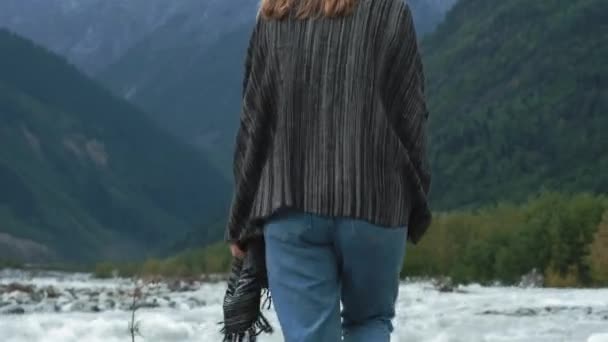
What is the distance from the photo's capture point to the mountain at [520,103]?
136 metres

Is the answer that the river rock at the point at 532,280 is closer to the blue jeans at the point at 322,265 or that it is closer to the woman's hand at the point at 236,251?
the woman's hand at the point at 236,251

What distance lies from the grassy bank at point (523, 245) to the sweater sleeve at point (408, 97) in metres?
53.8

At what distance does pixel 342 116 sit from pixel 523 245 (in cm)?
6454

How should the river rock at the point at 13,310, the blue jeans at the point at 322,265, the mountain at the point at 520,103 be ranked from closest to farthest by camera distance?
the blue jeans at the point at 322,265
the river rock at the point at 13,310
the mountain at the point at 520,103

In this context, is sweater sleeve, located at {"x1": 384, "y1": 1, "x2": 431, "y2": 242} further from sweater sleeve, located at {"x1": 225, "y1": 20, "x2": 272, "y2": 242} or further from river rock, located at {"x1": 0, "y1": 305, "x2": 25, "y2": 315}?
river rock, located at {"x1": 0, "y1": 305, "x2": 25, "y2": 315}

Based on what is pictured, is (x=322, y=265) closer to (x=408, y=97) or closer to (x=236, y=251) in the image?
(x=236, y=251)

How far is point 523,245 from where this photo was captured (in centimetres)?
6756

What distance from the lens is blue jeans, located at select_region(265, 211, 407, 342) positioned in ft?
13.0

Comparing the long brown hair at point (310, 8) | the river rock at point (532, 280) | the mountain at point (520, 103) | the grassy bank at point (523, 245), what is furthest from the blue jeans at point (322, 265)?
the mountain at point (520, 103)

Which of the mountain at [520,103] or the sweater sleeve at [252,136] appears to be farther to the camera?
the mountain at [520,103]

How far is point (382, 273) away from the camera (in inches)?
159

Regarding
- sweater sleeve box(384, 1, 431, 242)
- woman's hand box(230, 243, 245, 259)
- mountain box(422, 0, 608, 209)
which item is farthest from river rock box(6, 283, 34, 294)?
mountain box(422, 0, 608, 209)

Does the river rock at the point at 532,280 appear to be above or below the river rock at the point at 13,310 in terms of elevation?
above

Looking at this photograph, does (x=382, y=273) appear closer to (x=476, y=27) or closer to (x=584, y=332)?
(x=584, y=332)
